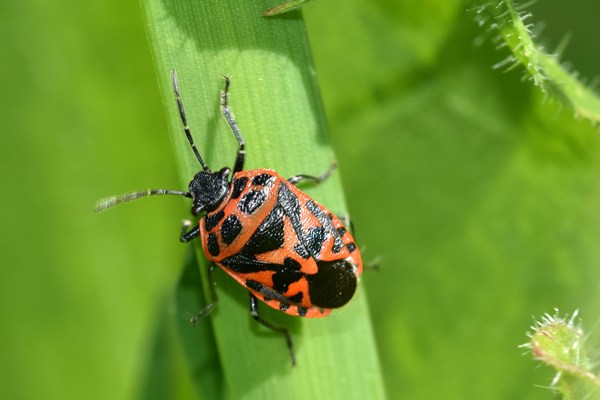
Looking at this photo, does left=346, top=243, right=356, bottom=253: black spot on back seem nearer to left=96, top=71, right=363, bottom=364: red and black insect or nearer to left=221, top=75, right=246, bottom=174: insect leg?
left=96, top=71, right=363, bottom=364: red and black insect

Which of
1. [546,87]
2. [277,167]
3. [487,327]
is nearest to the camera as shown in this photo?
[546,87]

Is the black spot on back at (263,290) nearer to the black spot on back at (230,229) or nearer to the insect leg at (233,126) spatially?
the black spot on back at (230,229)

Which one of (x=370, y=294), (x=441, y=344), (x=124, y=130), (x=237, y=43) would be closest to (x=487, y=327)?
(x=441, y=344)

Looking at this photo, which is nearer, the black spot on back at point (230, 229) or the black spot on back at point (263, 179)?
the black spot on back at point (263, 179)

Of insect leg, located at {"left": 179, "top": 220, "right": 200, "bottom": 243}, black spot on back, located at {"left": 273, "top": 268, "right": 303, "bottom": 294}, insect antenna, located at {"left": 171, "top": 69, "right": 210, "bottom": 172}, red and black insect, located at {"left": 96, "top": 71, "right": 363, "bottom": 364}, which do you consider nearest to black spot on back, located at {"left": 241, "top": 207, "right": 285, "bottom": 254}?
red and black insect, located at {"left": 96, "top": 71, "right": 363, "bottom": 364}

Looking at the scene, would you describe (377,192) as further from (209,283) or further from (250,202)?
(209,283)

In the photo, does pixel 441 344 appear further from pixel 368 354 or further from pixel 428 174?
pixel 428 174

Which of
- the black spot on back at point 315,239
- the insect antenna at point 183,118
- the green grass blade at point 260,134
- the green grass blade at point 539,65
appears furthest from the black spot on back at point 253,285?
the green grass blade at point 539,65
